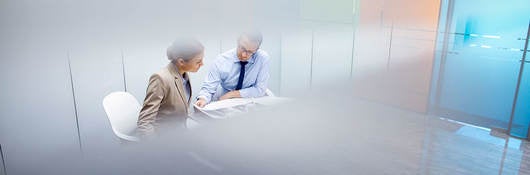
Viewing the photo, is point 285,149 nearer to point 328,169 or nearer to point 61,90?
point 328,169

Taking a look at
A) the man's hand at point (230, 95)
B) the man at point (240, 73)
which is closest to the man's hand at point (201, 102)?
the man at point (240, 73)

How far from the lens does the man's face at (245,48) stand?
1.04 metres

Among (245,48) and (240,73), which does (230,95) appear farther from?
(245,48)

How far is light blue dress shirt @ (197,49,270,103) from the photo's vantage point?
1007mm

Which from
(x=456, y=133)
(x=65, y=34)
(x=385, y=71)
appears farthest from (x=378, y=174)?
(x=65, y=34)

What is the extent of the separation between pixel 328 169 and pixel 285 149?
0.17 metres

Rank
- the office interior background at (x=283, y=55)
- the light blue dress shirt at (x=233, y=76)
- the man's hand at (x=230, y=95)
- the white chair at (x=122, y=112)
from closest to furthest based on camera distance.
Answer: the office interior background at (x=283, y=55)
the white chair at (x=122, y=112)
the light blue dress shirt at (x=233, y=76)
the man's hand at (x=230, y=95)

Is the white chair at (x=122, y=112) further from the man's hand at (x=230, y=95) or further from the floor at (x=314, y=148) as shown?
the man's hand at (x=230, y=95)

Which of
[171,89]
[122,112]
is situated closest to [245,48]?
[171,89]

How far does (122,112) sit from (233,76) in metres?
0.44

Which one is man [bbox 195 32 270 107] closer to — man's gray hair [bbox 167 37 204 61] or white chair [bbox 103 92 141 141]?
man's gray hair [bbox 167 37 204 61]

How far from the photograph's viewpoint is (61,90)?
2.51 feet

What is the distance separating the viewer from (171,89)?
91 centimetres

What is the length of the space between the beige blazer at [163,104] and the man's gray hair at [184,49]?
0.10 feet
